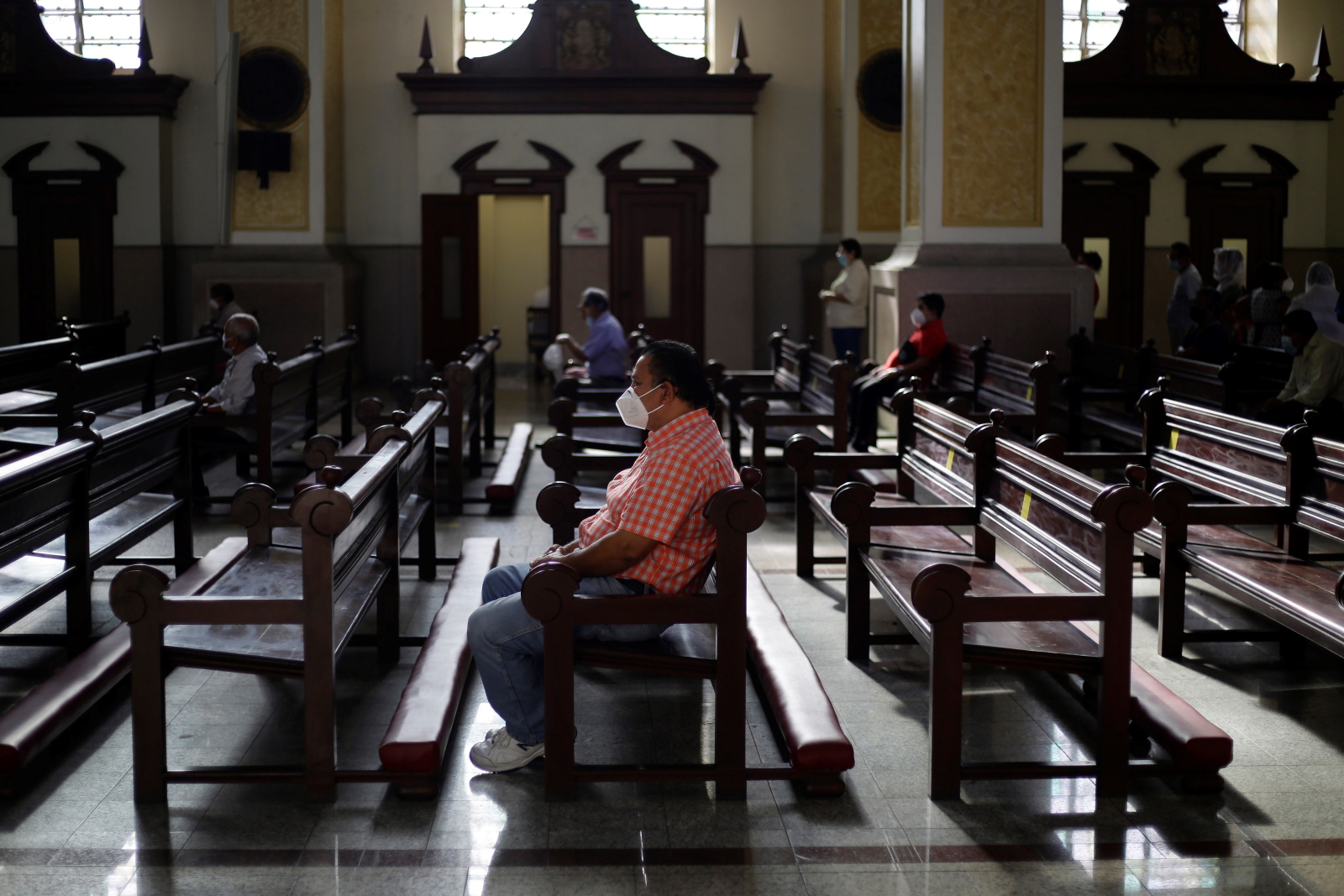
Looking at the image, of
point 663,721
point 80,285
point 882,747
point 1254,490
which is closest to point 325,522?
point 663,721

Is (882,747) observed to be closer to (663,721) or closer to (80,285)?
(663,721)

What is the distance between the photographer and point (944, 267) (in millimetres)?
10406

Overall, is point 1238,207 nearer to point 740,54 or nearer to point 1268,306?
point 740,54

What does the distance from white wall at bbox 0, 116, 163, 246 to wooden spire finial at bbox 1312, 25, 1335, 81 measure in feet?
43.7

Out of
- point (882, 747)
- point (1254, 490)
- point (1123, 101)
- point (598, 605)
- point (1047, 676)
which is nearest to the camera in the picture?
point (598, 605)

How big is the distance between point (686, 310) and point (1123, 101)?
18.1 ft

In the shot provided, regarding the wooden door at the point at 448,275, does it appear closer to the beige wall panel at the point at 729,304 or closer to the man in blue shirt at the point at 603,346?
the beige wall panel at the point at 729,304

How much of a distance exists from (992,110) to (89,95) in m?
10.3

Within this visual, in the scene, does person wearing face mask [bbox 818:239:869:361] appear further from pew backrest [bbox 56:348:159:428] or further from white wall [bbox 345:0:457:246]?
pew backrest [bbox 56:348:159:428]

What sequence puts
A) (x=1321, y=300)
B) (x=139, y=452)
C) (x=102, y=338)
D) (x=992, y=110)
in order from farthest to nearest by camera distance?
(x=102, y=338)
(x=992, y=110)
(x=1321, y=300)
(x=139, y=452)

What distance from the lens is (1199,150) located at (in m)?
15.2

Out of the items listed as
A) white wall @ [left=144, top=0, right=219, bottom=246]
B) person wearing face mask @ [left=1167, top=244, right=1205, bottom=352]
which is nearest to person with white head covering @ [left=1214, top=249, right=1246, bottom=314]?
person wearing face mask @ [left=1167, top=244, right=1205, bottom=352]

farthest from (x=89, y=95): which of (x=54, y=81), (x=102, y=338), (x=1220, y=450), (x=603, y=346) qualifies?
(x=1220, y=450)

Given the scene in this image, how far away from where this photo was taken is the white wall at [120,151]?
15.1 meters
